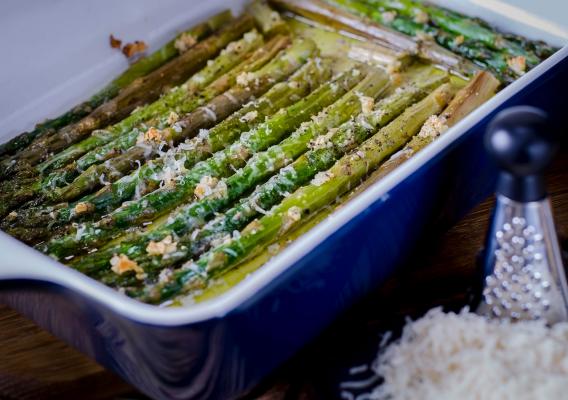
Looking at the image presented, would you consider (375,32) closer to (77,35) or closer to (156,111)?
(156,111)

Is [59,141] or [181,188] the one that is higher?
[59,141]

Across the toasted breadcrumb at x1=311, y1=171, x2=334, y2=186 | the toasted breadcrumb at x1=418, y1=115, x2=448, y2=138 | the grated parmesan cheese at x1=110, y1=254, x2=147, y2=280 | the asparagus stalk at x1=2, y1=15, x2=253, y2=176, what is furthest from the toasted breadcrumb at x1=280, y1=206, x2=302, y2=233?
the asparagus stalk at x1=2, y1=15, x2=253, y2=176

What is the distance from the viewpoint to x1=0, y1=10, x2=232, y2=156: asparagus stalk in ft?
8.97

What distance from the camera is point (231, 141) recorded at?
2.62 metres

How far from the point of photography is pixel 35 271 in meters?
A: 1.92

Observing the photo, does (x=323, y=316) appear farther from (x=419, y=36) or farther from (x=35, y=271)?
(x=419, y=36)

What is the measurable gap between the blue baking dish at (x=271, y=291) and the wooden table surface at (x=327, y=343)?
0.24 ft

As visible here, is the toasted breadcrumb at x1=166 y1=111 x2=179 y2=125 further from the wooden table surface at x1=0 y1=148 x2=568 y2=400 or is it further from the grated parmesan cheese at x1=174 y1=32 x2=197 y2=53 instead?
the wooden table surface at x1=0 y1=148 x2=568 y2=400

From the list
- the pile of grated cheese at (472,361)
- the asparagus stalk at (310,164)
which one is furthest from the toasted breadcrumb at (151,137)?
the pile of grated cheese at (472,361)

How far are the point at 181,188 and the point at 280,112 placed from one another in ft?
1.37

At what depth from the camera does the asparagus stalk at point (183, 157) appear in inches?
95.0

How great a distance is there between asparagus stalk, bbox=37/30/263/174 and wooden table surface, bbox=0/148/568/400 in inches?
19.2

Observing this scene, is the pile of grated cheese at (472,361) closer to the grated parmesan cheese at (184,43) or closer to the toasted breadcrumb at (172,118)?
the toasted breadcrumb at (172,118)

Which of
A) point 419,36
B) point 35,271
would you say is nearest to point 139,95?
point 419,36
